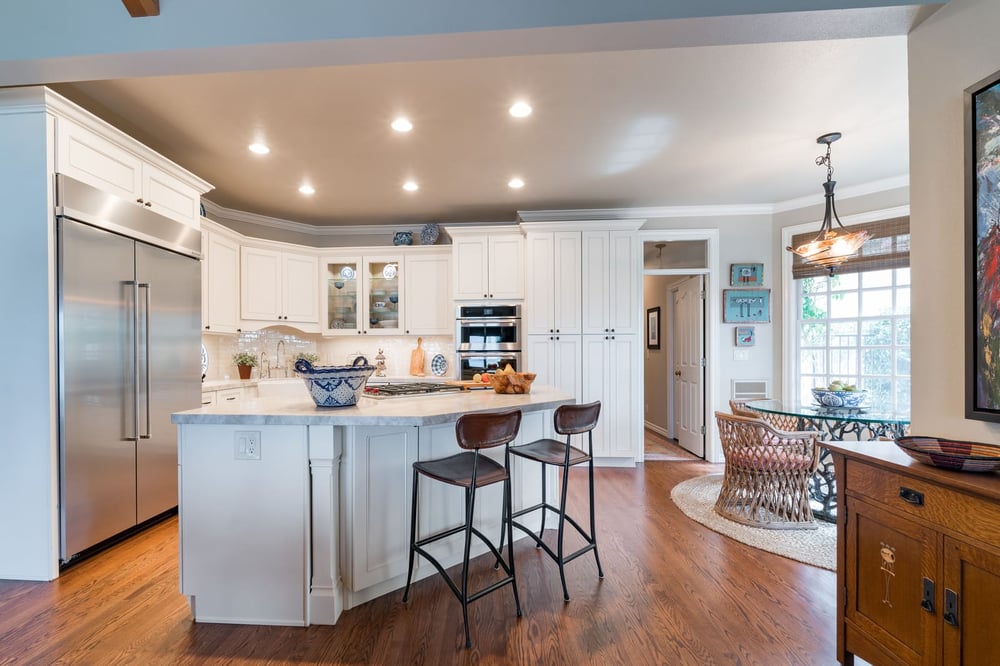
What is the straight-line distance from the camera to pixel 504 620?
2.07m

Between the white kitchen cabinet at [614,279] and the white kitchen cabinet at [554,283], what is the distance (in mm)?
146

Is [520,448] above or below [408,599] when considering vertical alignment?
above

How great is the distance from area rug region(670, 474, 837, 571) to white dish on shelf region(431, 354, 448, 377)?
2.87 m

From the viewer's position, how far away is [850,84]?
2.63 m

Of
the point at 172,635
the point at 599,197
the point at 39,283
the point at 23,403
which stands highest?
the point at 599,197

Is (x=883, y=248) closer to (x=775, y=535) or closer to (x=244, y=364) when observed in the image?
(x=775, y=535)

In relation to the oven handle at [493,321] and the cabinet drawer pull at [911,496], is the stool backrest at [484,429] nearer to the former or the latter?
the cabinet drawer pull at [911,496]

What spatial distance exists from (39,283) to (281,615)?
2.14m

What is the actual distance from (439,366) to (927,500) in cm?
458

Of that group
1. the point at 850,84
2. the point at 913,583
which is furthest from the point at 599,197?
the point at 913,583

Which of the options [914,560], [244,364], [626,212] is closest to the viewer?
[914,560]

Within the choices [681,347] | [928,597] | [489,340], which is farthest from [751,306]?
[928,597]

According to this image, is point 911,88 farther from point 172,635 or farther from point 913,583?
point 172,635

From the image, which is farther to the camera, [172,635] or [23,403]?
[23,403]
